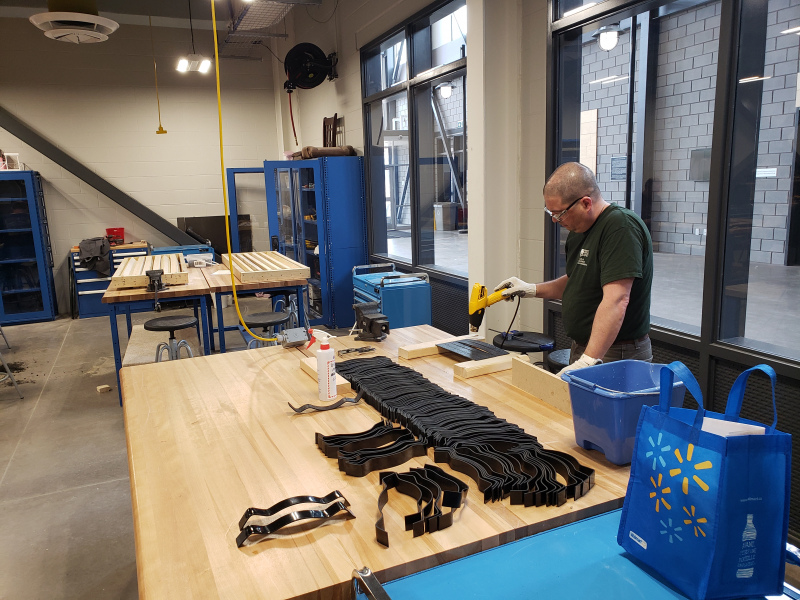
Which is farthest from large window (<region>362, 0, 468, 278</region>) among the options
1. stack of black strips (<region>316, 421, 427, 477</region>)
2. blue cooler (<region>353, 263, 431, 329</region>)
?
stack of black strips (<region>316, 421, 427, 477</region>)

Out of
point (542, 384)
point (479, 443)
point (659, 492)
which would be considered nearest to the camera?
point (659, 492)

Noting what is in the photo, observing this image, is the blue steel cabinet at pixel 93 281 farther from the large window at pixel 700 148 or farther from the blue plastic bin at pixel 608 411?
the blue plastic bin at pixel 608 411

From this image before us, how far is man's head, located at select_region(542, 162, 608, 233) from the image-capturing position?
86.9 inches

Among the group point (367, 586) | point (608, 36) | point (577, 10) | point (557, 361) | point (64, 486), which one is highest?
point (577, 10)

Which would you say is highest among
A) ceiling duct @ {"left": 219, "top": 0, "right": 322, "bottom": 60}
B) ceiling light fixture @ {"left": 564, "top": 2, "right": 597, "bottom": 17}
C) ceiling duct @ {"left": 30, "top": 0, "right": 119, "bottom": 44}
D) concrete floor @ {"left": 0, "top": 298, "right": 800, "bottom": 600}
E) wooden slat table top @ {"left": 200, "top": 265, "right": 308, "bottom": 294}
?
ceiling duct @ {"left": 219, "top": 0, "right": 322, "bottom": 60}

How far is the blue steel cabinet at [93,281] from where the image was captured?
25.4ft

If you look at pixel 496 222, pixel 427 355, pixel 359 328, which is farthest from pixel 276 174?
pixel 427 355

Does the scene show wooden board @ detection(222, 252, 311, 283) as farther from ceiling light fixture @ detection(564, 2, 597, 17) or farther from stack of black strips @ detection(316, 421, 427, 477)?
stack of black strips @ detection(316, 421, 427, 477)

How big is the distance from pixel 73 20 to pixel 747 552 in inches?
187

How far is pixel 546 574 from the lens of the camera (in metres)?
1.16

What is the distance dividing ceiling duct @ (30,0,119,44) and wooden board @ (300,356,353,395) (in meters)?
3.13

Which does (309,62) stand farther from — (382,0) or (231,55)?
(231,55)

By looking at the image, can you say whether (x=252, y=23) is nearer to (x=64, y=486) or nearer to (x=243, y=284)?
(x=243, y=284)

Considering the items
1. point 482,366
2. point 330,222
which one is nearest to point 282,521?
point 482,366
